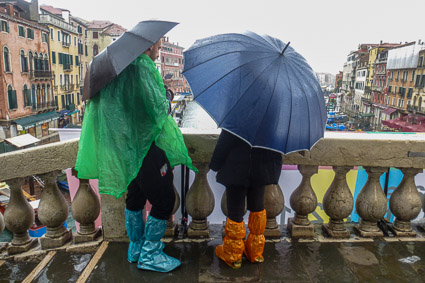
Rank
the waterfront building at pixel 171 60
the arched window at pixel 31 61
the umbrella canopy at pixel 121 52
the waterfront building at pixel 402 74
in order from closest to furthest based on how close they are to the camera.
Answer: the umbrella canopy at pixel 121 52 < the arched window at pixel 31 61 < the waterfront building at pixel 402 74 < the waterfront building at pixel 171 60

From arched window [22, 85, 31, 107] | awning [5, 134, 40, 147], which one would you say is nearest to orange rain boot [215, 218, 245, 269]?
awning [5, 134, 40, 147]

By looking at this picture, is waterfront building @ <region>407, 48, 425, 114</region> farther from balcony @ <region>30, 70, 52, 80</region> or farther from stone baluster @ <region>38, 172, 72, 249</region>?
stone baluster @ <region>38, 172, 72, 249</region>

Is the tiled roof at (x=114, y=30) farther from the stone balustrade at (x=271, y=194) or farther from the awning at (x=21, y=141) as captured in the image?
the stone balustrade at (x=271, y=194)

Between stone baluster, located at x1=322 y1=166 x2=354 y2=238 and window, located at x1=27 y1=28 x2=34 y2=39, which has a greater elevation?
window, located at x1=27 y1=28 x2=34 y2=39

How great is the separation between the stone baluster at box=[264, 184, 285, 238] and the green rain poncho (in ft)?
3.37

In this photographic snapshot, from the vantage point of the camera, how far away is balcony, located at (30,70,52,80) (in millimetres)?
28163

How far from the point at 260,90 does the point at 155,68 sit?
63 centimetres

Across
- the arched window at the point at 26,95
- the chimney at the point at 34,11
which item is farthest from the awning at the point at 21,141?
the chimney at the point at 34,11

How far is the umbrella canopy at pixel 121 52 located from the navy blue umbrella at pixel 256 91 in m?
0.25

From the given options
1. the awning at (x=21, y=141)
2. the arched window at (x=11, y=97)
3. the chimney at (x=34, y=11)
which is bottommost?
the awning at (x=21, y=141)

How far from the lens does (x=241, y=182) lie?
6.85ft

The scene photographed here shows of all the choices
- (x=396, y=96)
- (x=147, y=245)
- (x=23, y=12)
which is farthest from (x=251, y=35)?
(x=396, y=96)

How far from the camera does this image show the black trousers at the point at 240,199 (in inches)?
87.3

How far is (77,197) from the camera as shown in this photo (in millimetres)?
2557
